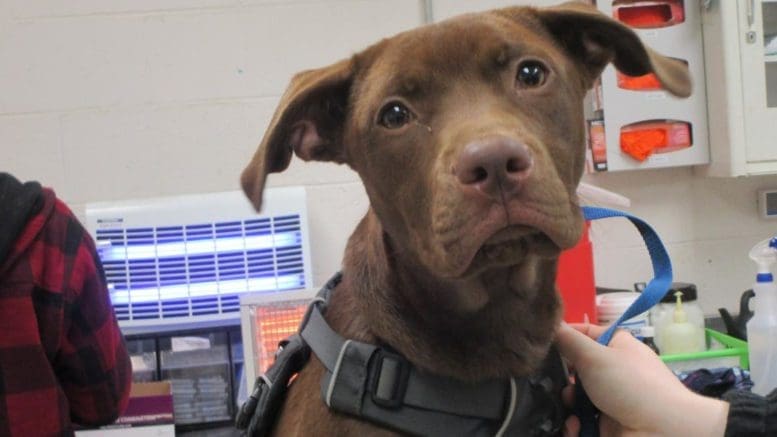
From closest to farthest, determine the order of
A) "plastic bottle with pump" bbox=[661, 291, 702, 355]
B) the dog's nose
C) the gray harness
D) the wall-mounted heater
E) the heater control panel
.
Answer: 1. the dog's nose
2. the gray harness
3. "plastic bottle with pump" bbox=[661, 291, 702, 355]
4. the wall-mounted heater
5. the heater control panel

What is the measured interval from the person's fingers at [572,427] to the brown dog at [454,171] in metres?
0.13

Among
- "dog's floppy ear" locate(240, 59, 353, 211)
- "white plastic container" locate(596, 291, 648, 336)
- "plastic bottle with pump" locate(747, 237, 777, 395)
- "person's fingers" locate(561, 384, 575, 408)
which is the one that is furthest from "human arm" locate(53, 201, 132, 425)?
"plastic bottle with pump" locate(747, 237, 777, 395)

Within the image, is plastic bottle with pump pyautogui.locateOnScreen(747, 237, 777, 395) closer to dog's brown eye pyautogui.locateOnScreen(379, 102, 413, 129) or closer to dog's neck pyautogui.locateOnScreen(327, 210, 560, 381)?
dog's neck pyautogui.locateOnScreen(327, 210, 560, 381)

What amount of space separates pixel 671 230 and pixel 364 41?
1154 millimetres

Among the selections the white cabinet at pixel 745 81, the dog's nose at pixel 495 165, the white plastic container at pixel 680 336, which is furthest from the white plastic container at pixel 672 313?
the dog's nose at pixel 495 165

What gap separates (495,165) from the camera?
818 millimetres

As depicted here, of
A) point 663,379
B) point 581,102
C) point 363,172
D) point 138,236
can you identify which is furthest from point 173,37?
point 663,379

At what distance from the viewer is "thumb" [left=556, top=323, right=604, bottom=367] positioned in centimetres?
109

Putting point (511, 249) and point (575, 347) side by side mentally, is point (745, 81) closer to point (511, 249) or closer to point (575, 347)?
point (575, 347)

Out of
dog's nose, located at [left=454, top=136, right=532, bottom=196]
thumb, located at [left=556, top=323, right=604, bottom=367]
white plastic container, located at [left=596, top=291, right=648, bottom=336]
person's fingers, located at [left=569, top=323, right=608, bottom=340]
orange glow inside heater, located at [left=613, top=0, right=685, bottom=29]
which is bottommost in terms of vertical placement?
white plastic container, located at [left=596, top=291, right=648, bottom=336]

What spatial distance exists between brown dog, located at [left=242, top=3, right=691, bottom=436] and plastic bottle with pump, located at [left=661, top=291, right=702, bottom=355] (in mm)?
923

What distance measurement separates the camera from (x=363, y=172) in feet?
3.55

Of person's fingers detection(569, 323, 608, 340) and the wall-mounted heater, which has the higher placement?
the wall-mounted heater

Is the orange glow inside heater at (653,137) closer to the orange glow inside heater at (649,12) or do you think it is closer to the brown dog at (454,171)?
the orange glow inside heater at (649,12)
